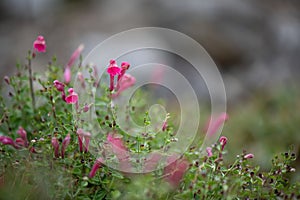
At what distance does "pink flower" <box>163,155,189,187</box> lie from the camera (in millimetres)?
1916

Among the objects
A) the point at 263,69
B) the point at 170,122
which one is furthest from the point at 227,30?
the point at 170,122

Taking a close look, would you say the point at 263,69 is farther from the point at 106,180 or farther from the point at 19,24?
the point at 106,180

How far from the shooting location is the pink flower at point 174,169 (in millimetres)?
1916

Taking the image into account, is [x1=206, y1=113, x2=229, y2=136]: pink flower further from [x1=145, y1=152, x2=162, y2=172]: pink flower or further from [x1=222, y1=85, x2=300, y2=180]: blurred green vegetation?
[x1=222, y1=85, x2=300, y2=180]: blurred green vegetation

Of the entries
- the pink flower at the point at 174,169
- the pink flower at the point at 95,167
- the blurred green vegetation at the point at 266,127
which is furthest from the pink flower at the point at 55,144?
the blurred green vegetation at the point at 266,127

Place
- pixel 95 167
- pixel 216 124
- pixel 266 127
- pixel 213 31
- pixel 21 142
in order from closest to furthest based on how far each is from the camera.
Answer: pixel 95 167, pixel 21 142, pixel 216 124, pixel 266 127, pixel 213 31

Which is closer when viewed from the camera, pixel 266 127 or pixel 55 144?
pixel 55 144

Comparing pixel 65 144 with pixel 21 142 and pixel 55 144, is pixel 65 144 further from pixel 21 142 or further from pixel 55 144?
pixel 21 142

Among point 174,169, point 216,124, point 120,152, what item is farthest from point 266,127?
point 120,152

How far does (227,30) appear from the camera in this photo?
7.53 m

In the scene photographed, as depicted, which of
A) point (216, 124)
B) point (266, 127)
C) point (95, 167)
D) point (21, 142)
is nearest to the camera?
point (95, 167)

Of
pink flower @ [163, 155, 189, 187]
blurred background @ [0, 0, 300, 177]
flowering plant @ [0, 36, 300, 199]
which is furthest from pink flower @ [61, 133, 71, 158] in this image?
blurred background @ [0, 0, 300, 177]

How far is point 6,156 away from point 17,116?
499 mm

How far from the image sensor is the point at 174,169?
1912 millimetres
